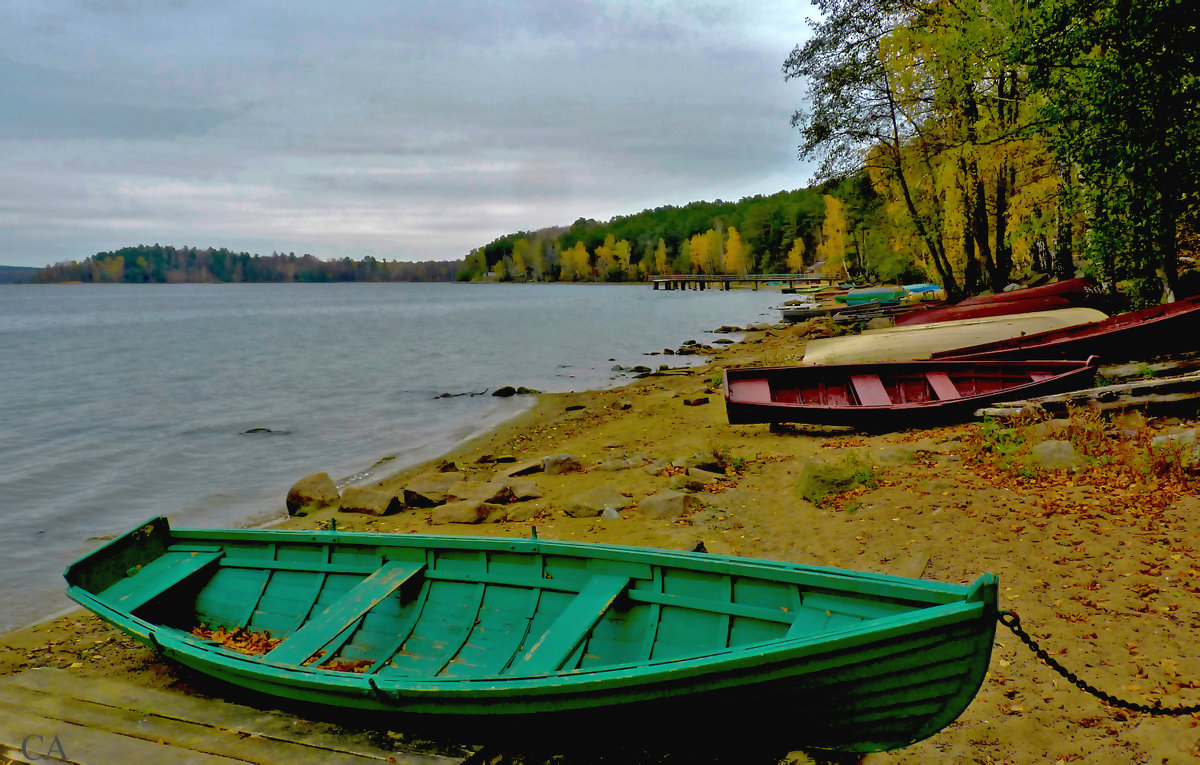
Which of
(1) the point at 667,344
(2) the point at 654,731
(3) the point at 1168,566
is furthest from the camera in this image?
(1) the point at 667,344

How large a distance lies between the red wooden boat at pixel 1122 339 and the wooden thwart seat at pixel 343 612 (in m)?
14.0

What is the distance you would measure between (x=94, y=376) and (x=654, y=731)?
42573 millimetres

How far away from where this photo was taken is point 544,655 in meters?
5.05

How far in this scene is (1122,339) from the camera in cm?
1429

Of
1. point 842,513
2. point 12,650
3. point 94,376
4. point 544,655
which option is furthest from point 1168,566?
point 94,376

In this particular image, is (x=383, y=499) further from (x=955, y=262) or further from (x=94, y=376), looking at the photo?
(x=955, y=262)

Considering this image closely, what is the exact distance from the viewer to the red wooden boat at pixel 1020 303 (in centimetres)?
2256

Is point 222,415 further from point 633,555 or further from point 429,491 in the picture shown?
point 633,555

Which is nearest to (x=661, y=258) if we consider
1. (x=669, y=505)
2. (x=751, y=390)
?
(x=751, y=390)

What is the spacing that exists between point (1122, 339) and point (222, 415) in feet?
89.6

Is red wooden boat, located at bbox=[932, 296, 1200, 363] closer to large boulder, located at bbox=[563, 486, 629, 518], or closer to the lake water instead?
large boulder, located at bbox=[563, 486, 629, 518]

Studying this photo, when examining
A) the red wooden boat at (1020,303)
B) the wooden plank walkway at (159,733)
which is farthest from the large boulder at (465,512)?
the red wooden boat at (1020,303)

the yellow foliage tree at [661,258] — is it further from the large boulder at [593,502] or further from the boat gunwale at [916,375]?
the large boulder at [593,502]

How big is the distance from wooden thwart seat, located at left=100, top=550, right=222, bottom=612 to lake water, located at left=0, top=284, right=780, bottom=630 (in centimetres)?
361
